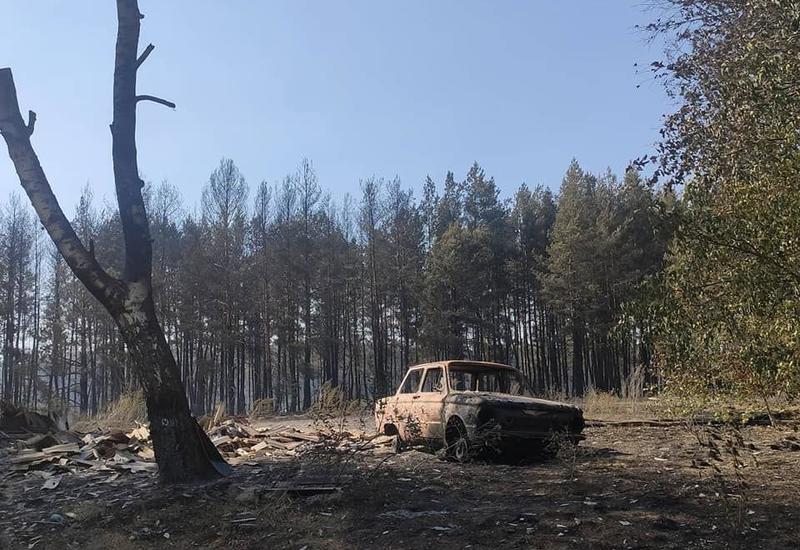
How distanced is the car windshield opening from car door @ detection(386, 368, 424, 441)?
831mm

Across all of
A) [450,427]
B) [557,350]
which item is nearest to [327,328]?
[557,350]

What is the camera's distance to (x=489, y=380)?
11.8m

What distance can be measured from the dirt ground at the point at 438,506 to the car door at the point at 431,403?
1.78 ft

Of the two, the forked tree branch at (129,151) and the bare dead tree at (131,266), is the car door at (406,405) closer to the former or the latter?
the bare dead tree at (131,266)

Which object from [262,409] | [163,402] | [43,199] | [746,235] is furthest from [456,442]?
[262,409]

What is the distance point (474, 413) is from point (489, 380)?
2.23m

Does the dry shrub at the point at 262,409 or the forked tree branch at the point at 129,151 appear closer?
the forked tree branch at the point at 129,151

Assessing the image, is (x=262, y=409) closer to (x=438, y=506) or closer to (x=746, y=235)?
(x=438, y=506)

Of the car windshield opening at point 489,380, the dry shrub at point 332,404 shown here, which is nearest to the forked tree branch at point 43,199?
the dry shrub at point 332,404

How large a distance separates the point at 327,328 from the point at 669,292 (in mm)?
37570

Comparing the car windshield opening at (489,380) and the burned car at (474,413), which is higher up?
the car windshield opening at (489,380)

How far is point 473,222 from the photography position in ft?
161

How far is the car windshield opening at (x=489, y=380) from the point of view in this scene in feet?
37.7

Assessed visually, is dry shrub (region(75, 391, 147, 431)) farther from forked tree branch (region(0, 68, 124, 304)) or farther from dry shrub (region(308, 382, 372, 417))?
forked tree branch (region(0, 68, 124, 304))
